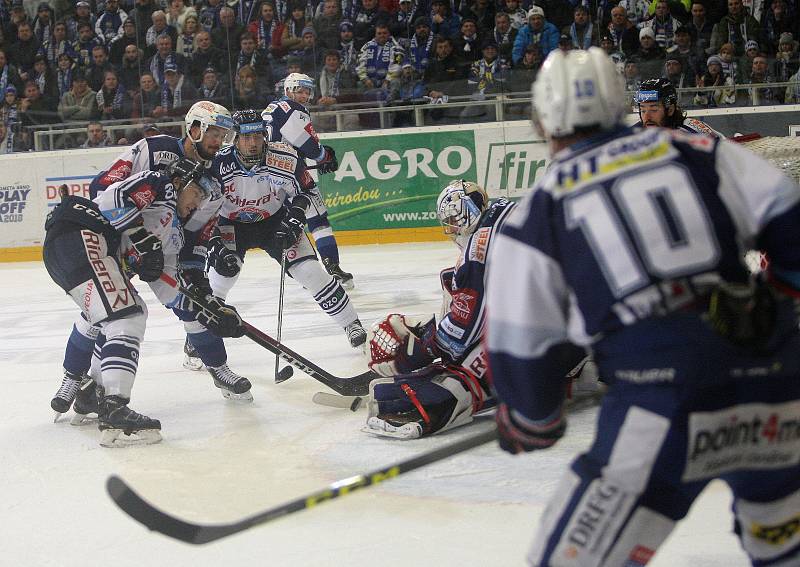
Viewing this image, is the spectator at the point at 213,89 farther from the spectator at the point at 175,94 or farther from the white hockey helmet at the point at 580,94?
the white hockey helmet at the point at 580,94

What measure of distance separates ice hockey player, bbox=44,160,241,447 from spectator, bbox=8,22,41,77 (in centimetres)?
773

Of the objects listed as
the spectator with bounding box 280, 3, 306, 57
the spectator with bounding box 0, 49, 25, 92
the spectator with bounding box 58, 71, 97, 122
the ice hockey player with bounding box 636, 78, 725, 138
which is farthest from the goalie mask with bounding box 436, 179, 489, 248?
the spectator with bounding box 0, 49, 25, 92

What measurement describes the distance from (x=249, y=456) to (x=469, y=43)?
6766 millimetres

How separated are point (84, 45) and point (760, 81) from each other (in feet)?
22.7

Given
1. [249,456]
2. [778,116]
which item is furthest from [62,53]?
[249,456]

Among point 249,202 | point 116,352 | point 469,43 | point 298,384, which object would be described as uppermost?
point 469,43

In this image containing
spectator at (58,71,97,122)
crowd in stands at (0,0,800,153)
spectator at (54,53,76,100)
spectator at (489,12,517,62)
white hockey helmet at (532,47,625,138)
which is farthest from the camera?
spectator at (54,53,76,100)

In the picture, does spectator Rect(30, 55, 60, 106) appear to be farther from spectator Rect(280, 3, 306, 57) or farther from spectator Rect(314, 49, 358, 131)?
spectator Rect(314, 49, 358, 131)

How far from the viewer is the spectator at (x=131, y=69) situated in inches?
399

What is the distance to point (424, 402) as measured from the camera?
3.48m

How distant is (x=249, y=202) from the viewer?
16.9ft

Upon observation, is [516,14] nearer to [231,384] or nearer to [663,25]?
[663,25]

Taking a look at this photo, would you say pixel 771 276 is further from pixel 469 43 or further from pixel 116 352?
pixel 469 43

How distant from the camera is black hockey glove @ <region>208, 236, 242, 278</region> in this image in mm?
4809
